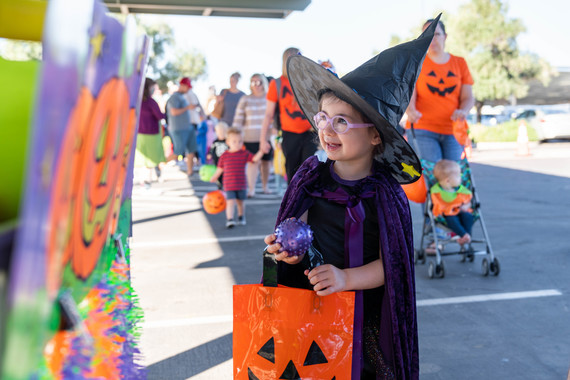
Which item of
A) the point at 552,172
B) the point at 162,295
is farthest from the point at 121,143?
the point at 552,172

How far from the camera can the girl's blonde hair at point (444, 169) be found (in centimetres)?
576

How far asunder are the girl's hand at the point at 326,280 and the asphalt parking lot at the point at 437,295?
0.62 metres

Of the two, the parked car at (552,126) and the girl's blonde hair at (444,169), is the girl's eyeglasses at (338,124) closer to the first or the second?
the girl's blonde hair at (444,169)

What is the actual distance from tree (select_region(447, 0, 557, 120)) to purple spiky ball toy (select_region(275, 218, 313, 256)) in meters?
A: 36.7

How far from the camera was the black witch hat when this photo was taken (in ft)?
7.73

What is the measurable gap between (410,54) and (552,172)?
1374 cm

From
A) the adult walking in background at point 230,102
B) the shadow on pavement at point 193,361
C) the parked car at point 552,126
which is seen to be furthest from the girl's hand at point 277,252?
the parked car at point 552,126

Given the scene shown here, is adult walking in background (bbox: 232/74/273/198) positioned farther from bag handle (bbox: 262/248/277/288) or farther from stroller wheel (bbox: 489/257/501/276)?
bag handle (bbox: 262/248/277/288)

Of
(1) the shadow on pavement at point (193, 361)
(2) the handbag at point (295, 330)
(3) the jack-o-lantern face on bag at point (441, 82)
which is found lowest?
(1) the shadow on pavement at point (193, 361)

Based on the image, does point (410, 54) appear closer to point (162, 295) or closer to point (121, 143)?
point (121, 143)

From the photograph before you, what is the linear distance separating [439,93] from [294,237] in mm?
4344

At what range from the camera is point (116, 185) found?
1.36m

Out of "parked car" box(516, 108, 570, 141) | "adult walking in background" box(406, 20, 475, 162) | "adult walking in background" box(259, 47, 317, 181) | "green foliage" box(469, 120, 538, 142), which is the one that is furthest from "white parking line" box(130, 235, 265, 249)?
"parked car" box(516, 108, 570, 141)

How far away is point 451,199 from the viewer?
5785 mm
